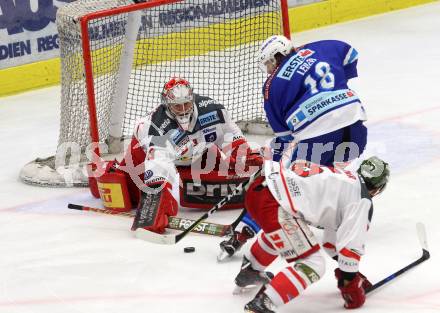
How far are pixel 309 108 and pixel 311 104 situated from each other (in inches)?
0.8

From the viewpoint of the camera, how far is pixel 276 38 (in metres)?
5.02

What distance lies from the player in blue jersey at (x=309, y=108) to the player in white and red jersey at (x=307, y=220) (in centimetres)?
70

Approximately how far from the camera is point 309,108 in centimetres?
486

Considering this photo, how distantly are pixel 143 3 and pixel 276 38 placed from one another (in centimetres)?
156

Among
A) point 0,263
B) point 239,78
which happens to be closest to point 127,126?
point 239,78

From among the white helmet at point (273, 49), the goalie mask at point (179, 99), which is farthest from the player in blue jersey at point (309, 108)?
the goalie mask at point (179, 99)

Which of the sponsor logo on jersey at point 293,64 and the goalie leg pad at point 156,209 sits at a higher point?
the sponsor logo on jersey at point 293,64

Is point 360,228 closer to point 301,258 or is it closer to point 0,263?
point 301,258

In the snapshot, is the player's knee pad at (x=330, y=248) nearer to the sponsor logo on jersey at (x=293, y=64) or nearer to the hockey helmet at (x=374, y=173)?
the hockey helmet at (x=374, y=173)

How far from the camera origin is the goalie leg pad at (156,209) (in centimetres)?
543

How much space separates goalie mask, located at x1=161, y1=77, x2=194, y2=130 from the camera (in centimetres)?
555

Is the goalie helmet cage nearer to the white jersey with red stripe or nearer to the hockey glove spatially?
the white jersey with red stripe

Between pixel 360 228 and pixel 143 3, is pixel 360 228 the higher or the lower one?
the lower one

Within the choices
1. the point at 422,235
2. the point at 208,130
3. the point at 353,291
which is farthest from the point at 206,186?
the point at 353,291
